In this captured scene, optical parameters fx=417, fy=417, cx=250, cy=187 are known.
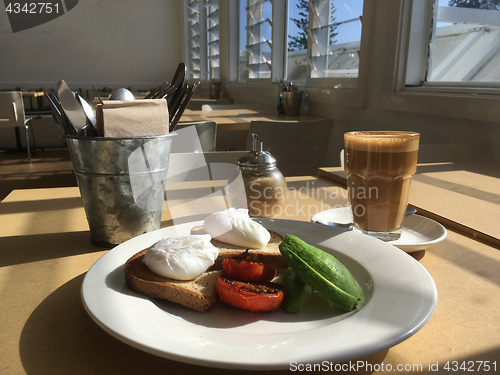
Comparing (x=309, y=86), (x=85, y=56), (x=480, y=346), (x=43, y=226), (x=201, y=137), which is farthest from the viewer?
(x=85, y=56)

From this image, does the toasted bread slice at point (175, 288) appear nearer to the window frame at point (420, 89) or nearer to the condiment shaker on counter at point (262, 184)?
the condiment shaker on counter at point (262, 184)

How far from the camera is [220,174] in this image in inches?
49.2

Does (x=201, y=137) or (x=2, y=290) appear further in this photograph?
(x=201, y=137)

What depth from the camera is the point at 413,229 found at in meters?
0.70

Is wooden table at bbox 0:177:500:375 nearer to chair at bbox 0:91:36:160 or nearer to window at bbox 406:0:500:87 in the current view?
window at bbox 406:0:500:87

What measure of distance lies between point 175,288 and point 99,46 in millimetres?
7497

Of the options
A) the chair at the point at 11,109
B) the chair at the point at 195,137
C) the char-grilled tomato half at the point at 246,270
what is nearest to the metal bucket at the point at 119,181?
the char-grilled tomato half at the point at 246,270

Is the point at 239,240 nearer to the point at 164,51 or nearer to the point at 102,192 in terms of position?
the point at 102,192

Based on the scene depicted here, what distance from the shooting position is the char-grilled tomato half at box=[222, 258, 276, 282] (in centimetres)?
45

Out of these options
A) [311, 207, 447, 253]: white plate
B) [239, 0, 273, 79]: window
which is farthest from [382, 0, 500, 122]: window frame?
[239, 0, 273, 79]: window

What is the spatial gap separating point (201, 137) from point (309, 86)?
1.41m

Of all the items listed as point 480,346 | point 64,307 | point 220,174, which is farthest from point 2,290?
point 220,174

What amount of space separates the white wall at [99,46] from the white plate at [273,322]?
730 cm

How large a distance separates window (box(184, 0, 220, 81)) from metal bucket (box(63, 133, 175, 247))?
515cm
